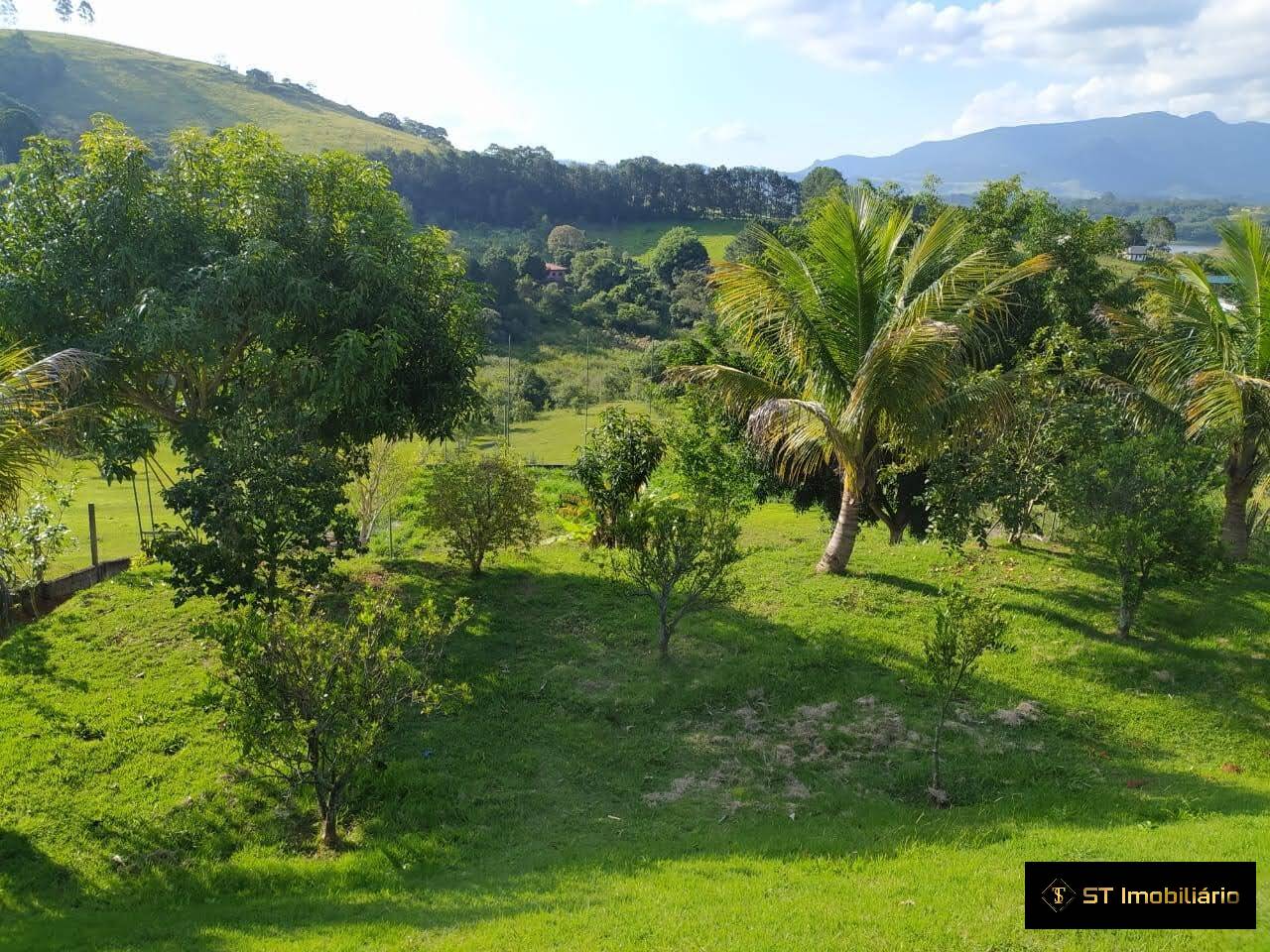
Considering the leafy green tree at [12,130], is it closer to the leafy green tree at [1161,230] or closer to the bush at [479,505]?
the bush at [479,505]

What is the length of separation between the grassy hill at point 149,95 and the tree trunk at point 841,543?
111 m

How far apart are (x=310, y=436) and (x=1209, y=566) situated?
12.3m

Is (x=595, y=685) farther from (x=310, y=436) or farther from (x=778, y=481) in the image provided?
(x=778, y=481)

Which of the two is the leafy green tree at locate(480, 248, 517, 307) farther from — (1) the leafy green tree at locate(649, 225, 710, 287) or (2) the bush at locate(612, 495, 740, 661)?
(2) the bush at locate(612, 495, 740, 661)

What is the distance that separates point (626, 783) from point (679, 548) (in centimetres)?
334

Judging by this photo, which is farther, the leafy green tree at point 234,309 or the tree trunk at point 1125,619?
the tree trunk at point 1125,619

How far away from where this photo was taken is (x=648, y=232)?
112m

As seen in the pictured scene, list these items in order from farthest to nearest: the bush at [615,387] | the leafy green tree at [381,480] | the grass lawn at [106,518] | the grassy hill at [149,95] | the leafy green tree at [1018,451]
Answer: the grassy hill at [149,95], the bush at [615,387], the grass lawn at [106,518], the leafy green tree at [381,480], the leafy green tree at [1018,451]

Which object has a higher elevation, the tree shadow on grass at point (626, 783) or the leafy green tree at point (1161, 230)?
the leafy green tree at point (1161, 230)

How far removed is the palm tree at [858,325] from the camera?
39.8 feet

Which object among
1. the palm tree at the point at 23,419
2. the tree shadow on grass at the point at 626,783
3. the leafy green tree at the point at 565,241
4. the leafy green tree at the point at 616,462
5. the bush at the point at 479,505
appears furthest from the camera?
the leafy green tree at the point at 565,241

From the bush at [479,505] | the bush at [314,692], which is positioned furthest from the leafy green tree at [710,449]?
the bush at [314,692]

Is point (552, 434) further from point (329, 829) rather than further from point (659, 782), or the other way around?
point (329, 829)

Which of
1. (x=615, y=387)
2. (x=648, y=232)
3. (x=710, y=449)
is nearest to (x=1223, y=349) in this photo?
(x=710, y=449)
